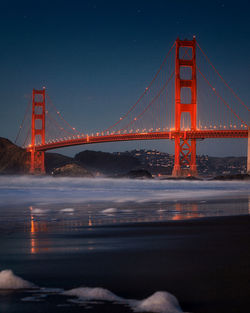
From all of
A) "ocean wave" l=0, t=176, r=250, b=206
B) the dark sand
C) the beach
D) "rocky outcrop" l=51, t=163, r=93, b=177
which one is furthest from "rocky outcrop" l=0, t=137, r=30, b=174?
the dark sand

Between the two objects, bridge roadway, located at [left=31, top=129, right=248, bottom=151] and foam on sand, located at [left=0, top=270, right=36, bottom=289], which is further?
bridge roadway, located at [left=31, top=129, right=248, bottom=151]

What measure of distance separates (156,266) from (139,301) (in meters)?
1.07

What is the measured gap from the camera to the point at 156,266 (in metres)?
3.90

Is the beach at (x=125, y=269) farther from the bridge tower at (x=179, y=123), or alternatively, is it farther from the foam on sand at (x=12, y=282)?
the bridge tower at (x=179, y=123)

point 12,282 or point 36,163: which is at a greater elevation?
point 36,163

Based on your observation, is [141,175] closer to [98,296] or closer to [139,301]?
[98,296]

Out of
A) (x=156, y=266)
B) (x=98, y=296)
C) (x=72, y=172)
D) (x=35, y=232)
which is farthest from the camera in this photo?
(x=72, y=172)

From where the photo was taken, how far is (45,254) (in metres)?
4.46

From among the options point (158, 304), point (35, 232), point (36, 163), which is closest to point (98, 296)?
point (158, 304)

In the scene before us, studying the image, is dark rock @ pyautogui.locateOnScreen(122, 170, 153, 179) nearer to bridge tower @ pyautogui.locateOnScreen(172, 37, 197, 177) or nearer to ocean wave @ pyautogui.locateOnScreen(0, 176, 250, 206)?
bridge tower @ pyautogui.locateOnScreen(172, 37, 197, 177)

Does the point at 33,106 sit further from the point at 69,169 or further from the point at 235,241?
the point at 235,241

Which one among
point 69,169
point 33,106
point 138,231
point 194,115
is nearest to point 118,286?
point 138,231

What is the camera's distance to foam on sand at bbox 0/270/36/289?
125 inches

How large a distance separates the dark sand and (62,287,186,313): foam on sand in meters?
0.09
